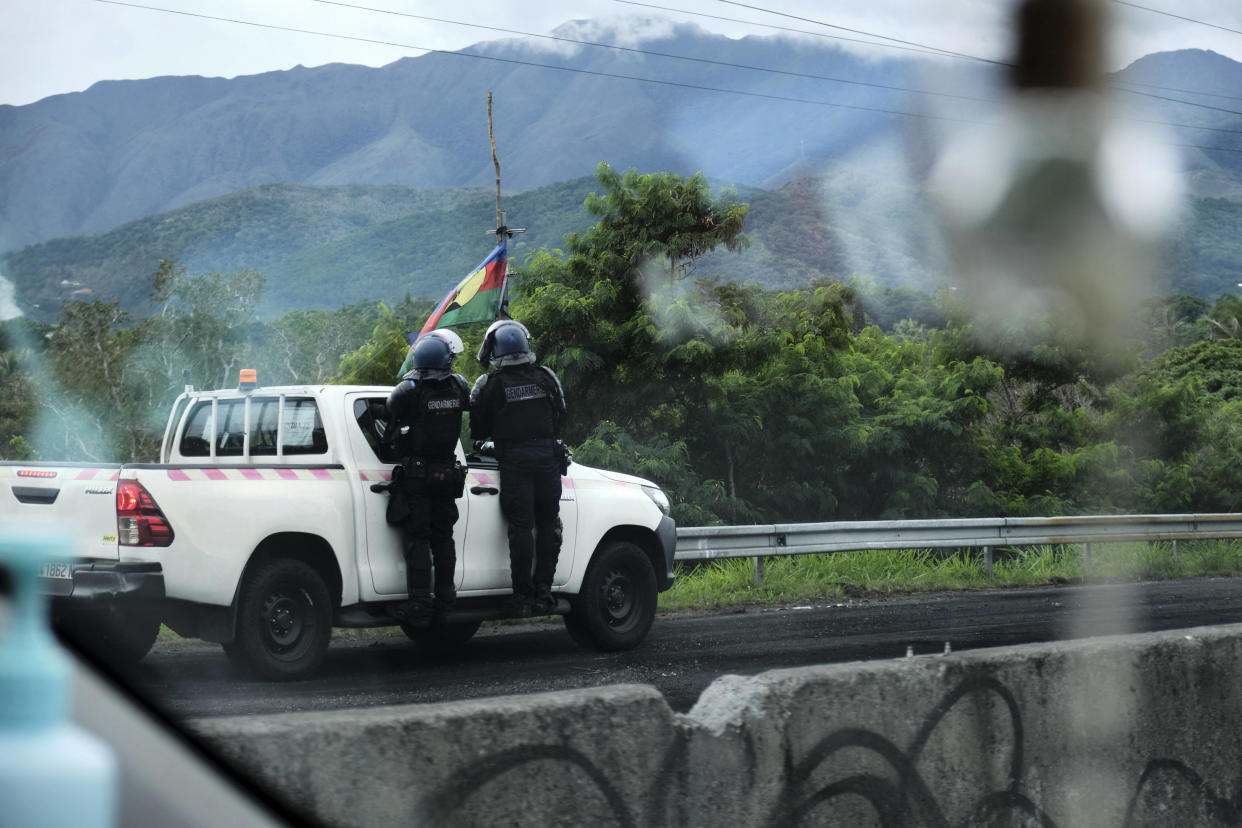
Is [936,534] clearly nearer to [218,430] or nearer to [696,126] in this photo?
[696,126]

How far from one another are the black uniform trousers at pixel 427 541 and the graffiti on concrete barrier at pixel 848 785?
425 centimetres

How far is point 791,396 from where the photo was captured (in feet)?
58.0

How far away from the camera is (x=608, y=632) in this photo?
7980 mm

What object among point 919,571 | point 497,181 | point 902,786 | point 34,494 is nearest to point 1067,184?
point 902,786

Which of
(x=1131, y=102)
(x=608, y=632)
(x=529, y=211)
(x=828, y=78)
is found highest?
(x=529, y=211)

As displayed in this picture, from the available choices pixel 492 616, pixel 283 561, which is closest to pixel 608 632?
pixel 492 616

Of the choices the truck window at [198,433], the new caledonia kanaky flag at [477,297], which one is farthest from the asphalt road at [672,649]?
the new caledonia kanaky flag at [477,297]

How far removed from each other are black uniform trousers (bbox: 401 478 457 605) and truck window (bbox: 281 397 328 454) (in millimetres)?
625

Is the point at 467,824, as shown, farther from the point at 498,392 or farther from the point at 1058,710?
the point at 498,392

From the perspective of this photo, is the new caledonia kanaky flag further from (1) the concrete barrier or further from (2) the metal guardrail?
(1) the concrete barrier

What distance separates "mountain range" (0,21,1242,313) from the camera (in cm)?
627

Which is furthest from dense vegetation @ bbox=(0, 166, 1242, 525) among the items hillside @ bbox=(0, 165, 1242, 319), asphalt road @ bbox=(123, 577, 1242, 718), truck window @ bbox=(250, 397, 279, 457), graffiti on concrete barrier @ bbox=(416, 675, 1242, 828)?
graffiti on concrete barrier @ bbox=(416, 675, 1242, 828)

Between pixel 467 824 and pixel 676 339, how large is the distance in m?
14.2

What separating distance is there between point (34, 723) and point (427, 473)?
5.98 m
